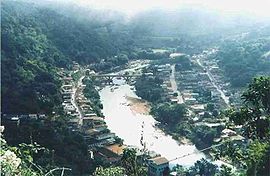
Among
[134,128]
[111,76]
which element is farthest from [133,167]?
[111,76]

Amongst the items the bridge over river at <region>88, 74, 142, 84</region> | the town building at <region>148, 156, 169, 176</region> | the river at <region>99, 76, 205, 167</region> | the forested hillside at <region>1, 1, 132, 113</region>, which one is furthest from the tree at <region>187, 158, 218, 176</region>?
the bridge over river at <region>88, 74, 142, 84</region>

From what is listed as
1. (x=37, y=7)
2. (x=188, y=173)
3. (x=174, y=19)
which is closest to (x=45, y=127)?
(x=188, y=173)

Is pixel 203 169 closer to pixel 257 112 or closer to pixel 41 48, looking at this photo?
pixel 257 112

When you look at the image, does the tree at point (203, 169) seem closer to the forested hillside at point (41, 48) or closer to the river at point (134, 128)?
the river at point (134, 128)

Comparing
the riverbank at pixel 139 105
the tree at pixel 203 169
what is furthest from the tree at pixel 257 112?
the riverbank at pixel 139 105

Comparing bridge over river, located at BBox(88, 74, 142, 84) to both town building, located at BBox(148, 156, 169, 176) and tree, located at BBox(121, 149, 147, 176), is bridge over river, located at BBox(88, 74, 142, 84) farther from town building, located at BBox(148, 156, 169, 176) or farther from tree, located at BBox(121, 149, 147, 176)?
tree, located at BBox(121, 149, 147, 176)

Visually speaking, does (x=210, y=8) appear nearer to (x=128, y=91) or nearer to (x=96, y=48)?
(x=96, y=48)

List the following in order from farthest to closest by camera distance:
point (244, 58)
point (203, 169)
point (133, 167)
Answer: point (244, 58)
point (203, 169)
point (133, 167)
